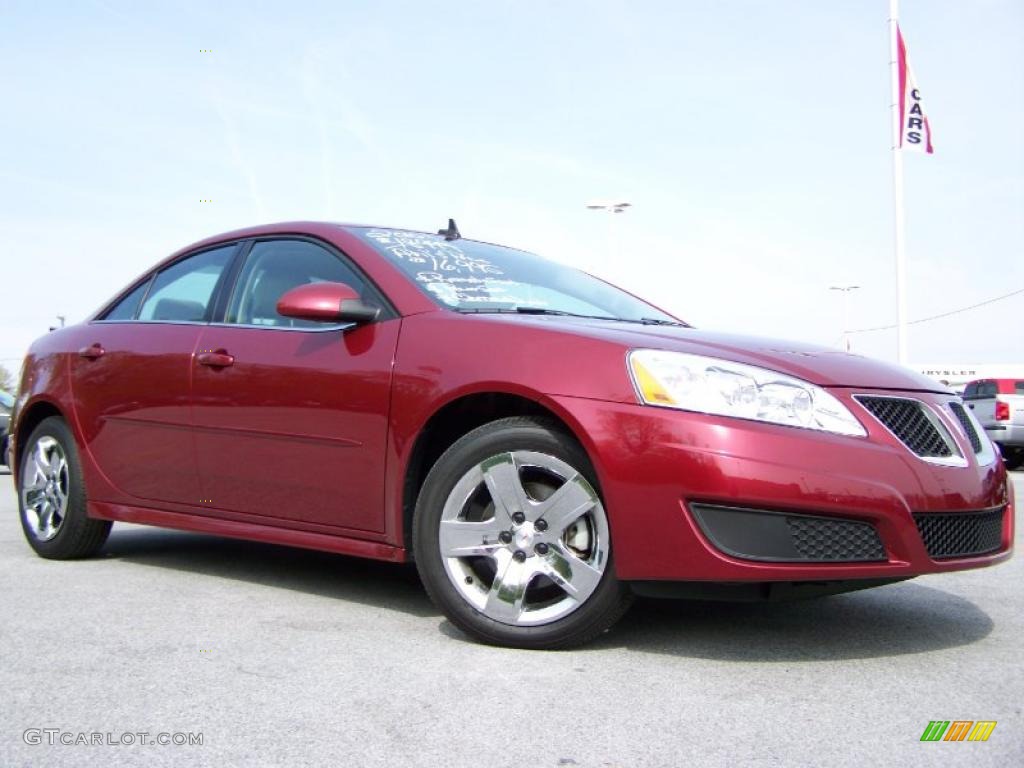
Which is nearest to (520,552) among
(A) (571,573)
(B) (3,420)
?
(A) (571,573)

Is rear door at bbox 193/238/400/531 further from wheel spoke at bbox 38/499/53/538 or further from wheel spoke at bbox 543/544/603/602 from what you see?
wheel spoke at bbox 38/499/53/538

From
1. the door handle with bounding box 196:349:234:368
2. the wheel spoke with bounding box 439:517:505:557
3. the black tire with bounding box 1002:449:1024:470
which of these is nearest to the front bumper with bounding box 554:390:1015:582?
the wheel spoke with bounding box 439:517:505:557

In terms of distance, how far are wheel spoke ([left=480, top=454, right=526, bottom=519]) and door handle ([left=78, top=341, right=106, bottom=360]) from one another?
241 centimetres

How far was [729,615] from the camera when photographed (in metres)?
3.99

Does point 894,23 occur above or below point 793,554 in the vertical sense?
above

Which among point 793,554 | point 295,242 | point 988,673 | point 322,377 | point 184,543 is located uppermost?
point 295,242

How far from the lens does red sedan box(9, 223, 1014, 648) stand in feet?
10.3

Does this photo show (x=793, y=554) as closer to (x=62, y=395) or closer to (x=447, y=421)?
(x=447, y=421)

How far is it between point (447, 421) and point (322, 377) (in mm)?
515

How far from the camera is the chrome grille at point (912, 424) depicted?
3307mm

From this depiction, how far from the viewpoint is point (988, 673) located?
315cm

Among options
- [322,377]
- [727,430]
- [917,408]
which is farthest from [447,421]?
[917,408]

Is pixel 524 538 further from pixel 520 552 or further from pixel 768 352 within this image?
pixel 768 352

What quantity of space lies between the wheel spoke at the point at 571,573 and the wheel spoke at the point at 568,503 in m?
0.08
